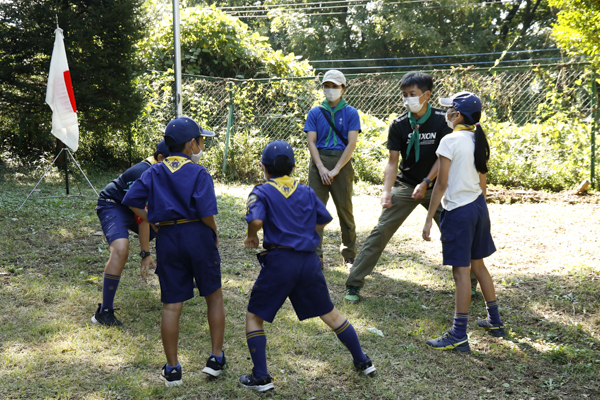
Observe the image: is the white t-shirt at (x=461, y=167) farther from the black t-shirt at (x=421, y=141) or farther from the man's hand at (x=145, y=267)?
the man's hand at (x=145, y=267)

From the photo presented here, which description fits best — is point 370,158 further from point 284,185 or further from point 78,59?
point 284,185

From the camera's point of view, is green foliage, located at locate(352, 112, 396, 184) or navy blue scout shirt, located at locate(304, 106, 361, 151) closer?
navy blue scout shirt, located at locate(304, 106, 361, 151)

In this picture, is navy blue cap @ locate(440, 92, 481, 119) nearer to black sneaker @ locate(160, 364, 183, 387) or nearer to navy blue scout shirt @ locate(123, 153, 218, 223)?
navy blue scout shirt @ locate(123, 153, 218, 223)

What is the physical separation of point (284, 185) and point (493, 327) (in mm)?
2006

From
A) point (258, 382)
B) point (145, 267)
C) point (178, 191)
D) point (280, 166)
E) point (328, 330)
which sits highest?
point (280, 166)

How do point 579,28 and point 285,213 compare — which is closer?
point 285,213

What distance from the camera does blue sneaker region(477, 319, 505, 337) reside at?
363 centimetres

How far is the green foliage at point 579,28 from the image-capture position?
247 inches

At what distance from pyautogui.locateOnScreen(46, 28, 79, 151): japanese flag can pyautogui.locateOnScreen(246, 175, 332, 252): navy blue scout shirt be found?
229 inches

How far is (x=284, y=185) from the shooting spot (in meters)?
2.90

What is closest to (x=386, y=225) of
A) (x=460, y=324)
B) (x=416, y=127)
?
(x=416, y=127)

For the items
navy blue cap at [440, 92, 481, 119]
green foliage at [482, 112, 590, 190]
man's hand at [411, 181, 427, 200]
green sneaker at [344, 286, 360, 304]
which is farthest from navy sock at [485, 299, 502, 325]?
green foliage at [482, 112, 590, 190]

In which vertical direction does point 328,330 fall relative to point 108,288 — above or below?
below

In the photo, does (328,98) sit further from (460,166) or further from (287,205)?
(287,205)
